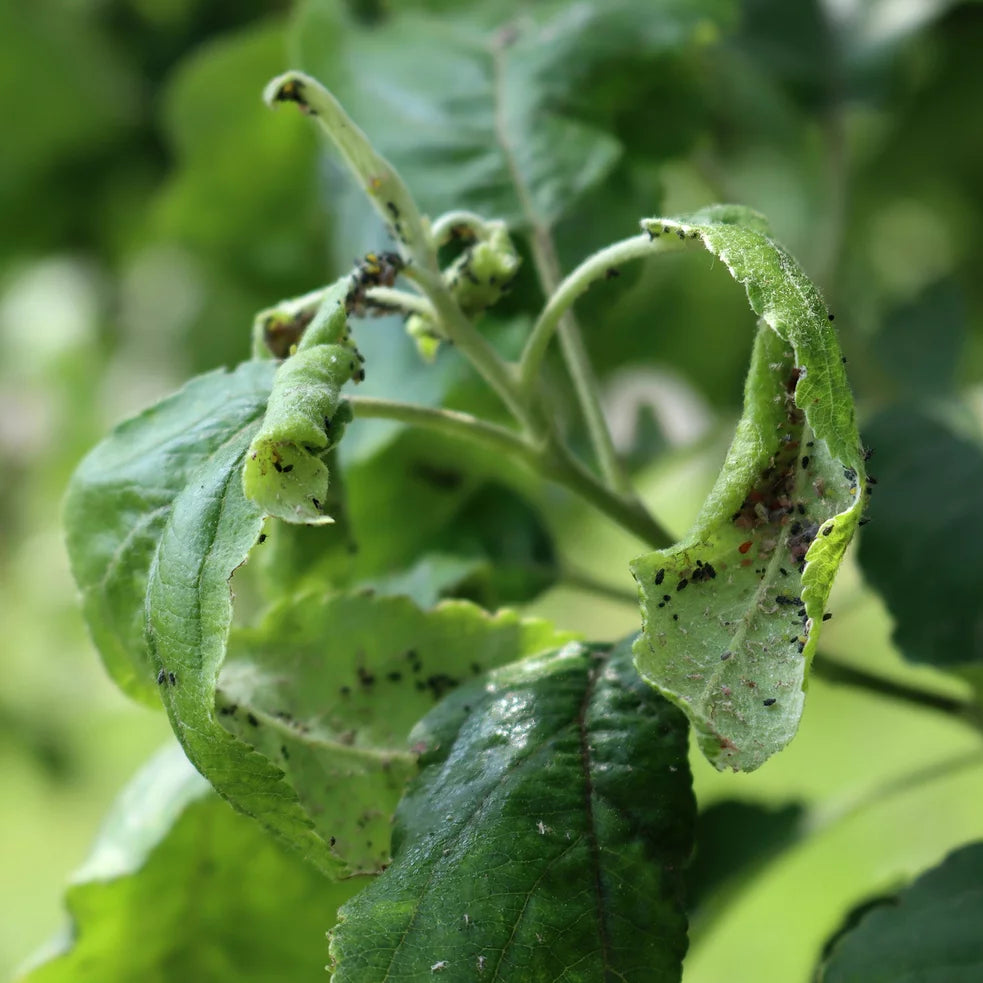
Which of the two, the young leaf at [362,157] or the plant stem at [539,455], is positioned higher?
the young leaf at [362,157]

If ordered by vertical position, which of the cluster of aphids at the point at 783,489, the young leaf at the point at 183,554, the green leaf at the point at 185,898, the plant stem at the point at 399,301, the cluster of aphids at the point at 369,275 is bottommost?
the green leaf at the point at 185,898

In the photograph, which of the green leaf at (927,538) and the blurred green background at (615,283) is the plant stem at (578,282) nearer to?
the blurred green background at (615,283)

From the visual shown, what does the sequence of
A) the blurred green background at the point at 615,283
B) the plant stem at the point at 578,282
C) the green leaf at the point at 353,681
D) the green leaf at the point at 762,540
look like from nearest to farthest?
the green leaf at the point at 762,540 < the plant stem at the point at 578,282 < the green leaf at the point at 353,681 < the blurred green background at the point at 615,283

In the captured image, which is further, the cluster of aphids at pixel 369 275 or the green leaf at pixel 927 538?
the green leaf at pixel 927 538

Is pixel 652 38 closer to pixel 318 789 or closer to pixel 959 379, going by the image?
pixel 959 379

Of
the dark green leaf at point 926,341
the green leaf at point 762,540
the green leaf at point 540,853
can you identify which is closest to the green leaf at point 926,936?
the green leaf at point 540,853

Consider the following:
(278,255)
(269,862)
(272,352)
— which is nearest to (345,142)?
(272,352)
